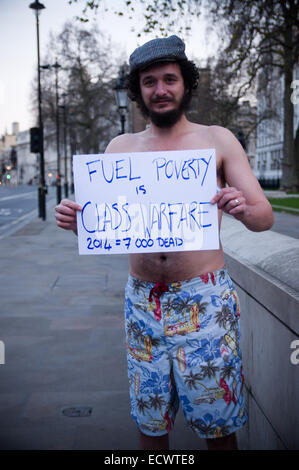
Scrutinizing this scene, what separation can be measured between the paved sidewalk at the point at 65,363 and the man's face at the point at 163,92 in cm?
191

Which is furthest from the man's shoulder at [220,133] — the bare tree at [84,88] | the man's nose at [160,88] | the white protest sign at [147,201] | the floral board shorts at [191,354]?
the bare tree at [84,88]

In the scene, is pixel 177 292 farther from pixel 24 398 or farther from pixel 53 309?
pixel 53 309

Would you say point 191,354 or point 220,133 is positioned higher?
point 220,133

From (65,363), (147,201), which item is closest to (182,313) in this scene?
(147,201)

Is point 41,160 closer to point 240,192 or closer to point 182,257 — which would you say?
point 182,257

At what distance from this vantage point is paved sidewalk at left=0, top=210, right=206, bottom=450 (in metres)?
3.31

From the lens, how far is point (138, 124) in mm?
48781

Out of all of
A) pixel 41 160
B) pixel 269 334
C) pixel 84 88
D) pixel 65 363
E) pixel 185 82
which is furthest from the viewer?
pixel 84 88

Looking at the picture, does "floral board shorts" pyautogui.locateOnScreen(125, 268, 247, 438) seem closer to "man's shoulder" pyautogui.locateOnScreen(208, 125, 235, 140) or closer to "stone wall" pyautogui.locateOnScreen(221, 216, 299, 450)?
"stone wall" pyautogui.locateOnScreen(221, 216, 299, 450)

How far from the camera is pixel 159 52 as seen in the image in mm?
2176

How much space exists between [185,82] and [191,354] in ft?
3.61

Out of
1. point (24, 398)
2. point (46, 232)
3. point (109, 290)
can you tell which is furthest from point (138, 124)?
point (24, 398)

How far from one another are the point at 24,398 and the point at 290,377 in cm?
221

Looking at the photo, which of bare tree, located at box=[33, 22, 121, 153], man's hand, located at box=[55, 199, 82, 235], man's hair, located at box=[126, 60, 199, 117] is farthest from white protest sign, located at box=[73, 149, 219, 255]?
bare tree, located at box=[33, 22, 121, 153]
